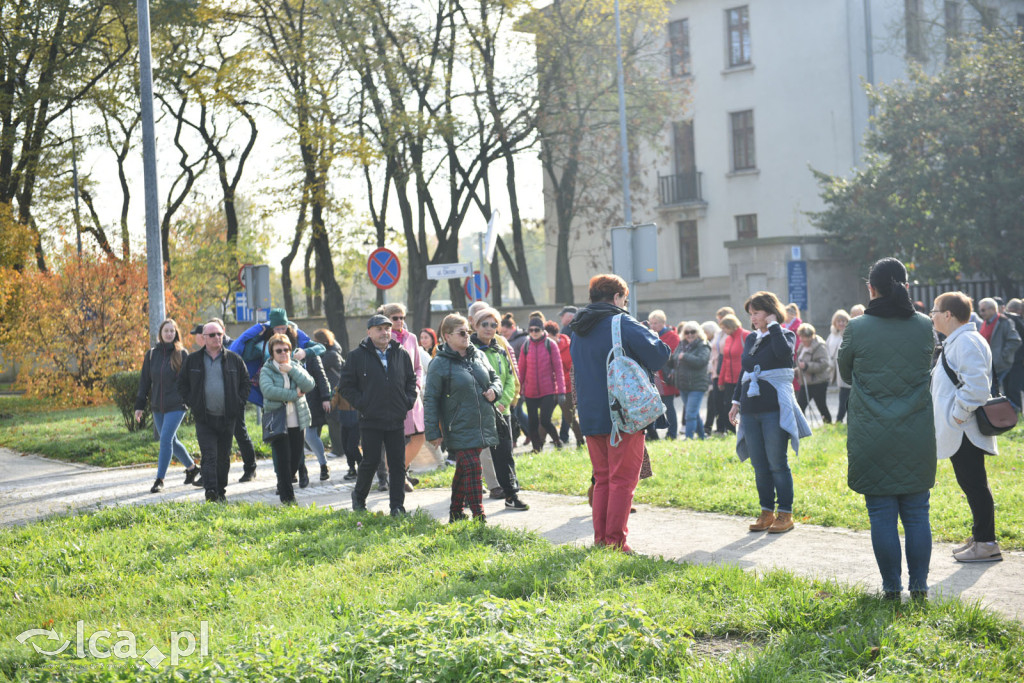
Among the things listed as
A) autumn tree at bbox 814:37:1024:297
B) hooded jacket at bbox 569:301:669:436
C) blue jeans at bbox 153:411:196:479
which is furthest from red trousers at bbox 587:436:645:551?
autumn tree at bbox 814:37:1024:297

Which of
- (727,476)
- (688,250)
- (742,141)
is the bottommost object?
(727,476)

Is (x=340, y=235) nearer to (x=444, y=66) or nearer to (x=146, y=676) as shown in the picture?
(x=444, y=66)

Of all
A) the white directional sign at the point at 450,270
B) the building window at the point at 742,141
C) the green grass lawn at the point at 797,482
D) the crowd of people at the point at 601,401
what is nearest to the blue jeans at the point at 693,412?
the crowd of people at the point at 601,401

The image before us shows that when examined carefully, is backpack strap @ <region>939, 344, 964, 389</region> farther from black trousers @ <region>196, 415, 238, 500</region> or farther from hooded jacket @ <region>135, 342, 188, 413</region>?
hooded jacket @ <region>135, 342, 188, 413</region>

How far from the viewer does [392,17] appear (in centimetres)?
2728

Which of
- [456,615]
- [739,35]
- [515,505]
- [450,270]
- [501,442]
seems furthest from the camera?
[739,35]

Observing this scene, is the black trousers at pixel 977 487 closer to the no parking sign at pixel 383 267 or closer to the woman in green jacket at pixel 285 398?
the woman in green jacket at pixel 285 398

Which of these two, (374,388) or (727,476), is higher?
(374,388)

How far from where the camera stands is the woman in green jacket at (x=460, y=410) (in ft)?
27.7

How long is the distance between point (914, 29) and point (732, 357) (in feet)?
91.2

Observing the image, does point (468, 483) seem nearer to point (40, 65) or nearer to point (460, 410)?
point (460, 410)

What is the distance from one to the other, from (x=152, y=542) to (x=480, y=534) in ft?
8.77

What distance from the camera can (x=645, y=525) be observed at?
873 cm

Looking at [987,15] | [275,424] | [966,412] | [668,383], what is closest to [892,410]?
[966,412]
